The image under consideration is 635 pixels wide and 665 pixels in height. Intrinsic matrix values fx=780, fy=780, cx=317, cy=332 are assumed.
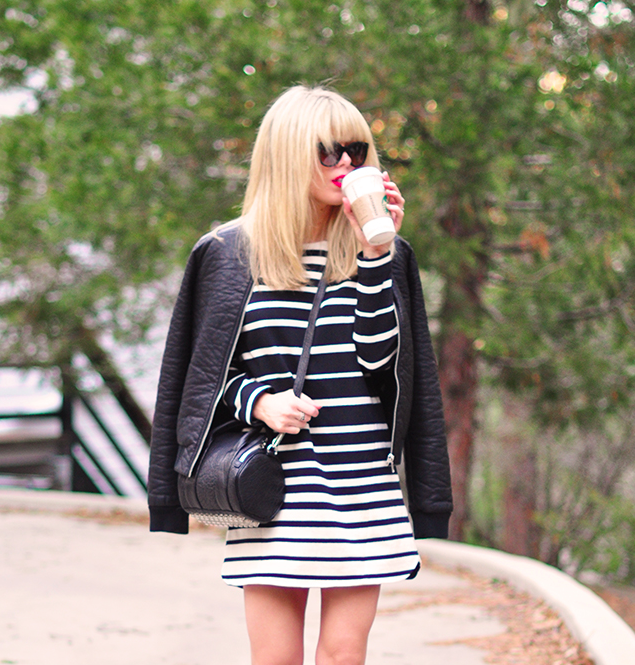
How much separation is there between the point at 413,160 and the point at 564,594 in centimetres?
307

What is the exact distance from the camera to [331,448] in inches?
77.2

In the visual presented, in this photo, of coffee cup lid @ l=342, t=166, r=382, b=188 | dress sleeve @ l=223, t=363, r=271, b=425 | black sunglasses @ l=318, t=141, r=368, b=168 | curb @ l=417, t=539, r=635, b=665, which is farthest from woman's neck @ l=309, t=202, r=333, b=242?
curb @ l=417, t=539, r=635, b=665

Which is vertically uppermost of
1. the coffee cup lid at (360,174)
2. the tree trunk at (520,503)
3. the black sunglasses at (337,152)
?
the black sunglasses at (337,152)

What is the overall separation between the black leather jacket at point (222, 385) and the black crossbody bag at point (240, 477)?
6 centimetres

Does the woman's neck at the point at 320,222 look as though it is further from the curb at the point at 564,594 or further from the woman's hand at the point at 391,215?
the curb at the point at 564,594

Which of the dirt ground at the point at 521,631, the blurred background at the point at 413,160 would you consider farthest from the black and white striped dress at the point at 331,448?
the blurred background at the point at 413,160

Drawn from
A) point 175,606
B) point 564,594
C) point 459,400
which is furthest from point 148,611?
point 459,400

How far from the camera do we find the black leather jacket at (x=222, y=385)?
2.01m

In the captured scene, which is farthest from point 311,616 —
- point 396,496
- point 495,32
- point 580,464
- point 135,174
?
point 580,464

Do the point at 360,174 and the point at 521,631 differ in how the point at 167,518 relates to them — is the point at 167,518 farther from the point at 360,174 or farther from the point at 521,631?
the point at 521,631

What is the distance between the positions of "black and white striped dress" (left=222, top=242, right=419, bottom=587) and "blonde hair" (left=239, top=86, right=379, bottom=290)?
6 cm

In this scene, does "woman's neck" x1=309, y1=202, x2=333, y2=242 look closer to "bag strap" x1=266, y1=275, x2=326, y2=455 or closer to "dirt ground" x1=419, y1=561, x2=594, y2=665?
"bag strap" x1=266, y1=275, x2=326, y2=455

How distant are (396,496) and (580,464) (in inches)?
354

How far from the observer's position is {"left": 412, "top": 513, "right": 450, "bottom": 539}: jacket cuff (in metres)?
2.11
